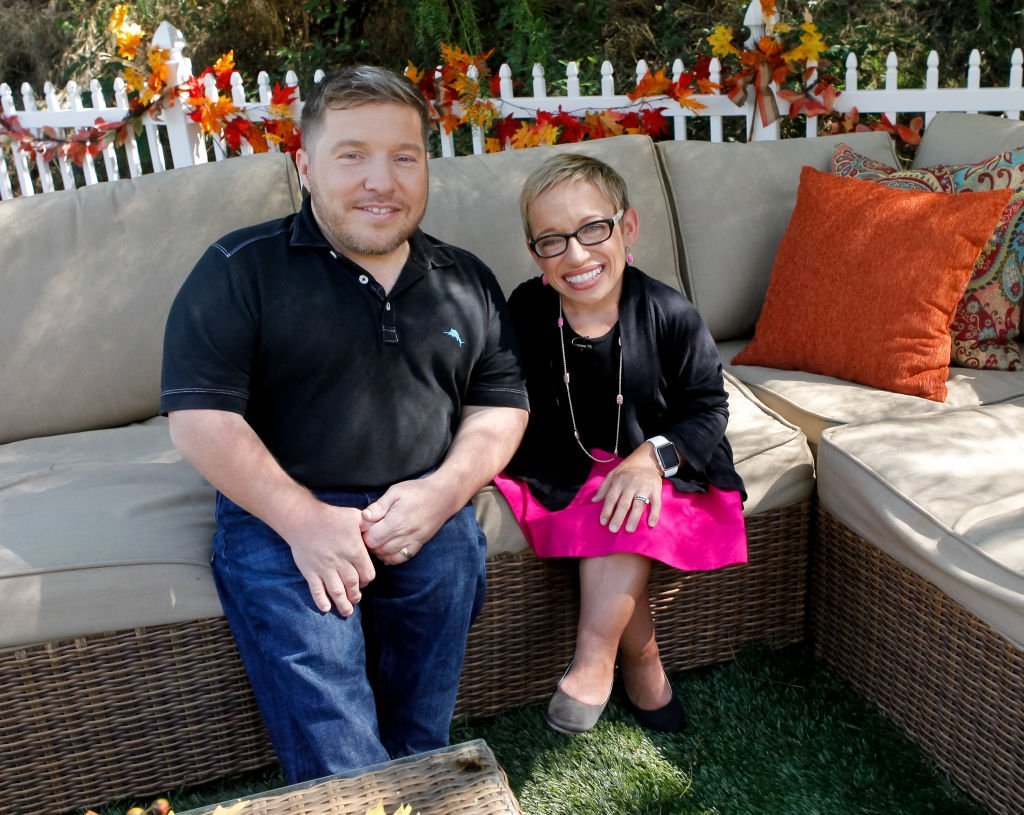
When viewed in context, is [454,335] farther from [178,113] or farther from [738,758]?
[178,113]

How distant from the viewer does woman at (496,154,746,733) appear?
190 centimetres

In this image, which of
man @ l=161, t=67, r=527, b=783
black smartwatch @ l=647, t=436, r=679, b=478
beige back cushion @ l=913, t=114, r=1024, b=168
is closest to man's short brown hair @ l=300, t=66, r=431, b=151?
man @ l=161, t=67, r=527, b=783

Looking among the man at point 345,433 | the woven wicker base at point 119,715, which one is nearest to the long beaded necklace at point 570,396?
the man at point 345,433

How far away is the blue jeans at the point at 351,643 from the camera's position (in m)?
1.60

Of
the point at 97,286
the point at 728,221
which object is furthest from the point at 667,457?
the point at 97,286

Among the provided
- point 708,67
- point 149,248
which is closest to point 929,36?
point 708,67

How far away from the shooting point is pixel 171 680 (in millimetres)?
1806

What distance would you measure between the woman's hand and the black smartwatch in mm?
22

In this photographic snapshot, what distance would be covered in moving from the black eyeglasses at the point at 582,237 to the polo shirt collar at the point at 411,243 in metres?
0.19

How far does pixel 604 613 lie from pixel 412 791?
0.78 meters

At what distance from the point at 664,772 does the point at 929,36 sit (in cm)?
484

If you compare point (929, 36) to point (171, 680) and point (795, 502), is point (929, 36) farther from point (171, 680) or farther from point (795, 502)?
point (171, 680)

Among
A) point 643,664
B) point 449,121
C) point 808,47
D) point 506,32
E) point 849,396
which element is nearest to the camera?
point 643,664

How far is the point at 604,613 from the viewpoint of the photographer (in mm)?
1896
